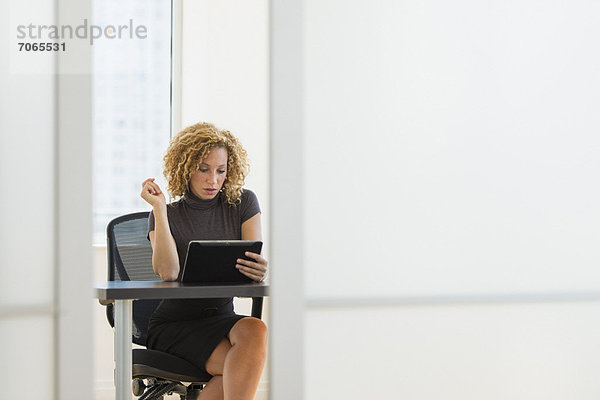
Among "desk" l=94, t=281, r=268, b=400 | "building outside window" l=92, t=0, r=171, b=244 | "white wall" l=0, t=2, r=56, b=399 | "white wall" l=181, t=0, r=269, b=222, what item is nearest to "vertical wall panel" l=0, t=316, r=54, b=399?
"white wall" l=0, t=2, r=56, b=399

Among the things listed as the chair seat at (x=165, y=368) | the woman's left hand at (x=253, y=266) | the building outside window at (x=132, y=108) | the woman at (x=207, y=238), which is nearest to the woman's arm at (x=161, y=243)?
the woman at (x=207, y=238)

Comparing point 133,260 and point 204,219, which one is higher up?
point 204,219

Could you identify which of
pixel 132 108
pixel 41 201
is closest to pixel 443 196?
pixel 41 201

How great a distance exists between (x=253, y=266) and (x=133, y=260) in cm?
79

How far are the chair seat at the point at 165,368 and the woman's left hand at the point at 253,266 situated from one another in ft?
1.38

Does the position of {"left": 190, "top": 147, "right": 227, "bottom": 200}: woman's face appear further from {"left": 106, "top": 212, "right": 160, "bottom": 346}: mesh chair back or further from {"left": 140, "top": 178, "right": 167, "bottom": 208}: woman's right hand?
{"left": 106, "top": 212, "right": 160, "bottom": 346}: mesh chair back

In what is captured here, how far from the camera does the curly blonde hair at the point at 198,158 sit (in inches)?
105

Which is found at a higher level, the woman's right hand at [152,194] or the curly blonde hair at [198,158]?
the curly blonde hair at [198,158]

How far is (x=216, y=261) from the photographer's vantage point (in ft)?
7.29

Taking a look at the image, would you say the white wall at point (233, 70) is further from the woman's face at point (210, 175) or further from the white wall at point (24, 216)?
the white wall at point (24, 216)

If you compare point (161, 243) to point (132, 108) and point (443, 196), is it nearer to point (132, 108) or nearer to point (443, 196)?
point (443, 196)

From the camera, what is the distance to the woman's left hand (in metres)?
2.23

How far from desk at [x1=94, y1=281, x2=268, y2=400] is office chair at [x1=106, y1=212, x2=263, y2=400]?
0.18 m

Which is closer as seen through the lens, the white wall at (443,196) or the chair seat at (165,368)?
the white wall at (443,196)
